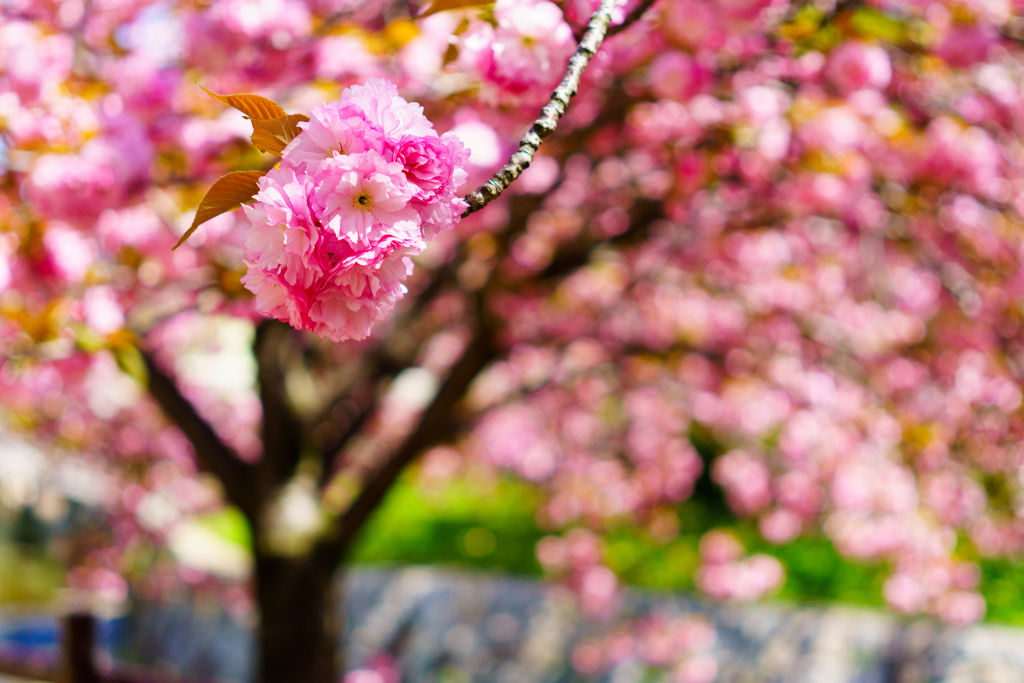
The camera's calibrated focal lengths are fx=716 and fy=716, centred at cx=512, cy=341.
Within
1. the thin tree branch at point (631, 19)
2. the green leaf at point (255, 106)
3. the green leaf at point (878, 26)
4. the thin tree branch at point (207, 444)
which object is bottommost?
the thin tree branch at point (207, 444)

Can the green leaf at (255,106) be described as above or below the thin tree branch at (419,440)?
above

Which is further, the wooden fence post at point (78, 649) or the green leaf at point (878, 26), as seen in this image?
the wooden fence post at point (78, 649)

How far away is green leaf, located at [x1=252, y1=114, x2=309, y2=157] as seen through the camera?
0.68 metres

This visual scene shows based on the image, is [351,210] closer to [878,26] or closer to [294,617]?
[878,26]

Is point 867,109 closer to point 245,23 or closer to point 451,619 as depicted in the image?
point 245,23

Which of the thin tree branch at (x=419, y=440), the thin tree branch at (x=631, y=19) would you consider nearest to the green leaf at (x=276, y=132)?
the thin tree branch at (x=631, y=19)

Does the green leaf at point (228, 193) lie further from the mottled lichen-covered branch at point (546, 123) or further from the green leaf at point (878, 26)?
the green leaf at point (878, 26)

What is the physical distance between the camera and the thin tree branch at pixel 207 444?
2.81m

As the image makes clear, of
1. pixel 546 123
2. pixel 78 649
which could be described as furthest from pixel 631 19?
pixel 78 649

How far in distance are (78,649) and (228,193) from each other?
296 centimetres

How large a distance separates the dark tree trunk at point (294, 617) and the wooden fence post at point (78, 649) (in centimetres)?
65

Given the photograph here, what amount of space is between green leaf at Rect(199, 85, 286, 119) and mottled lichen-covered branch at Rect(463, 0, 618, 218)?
0.22 m

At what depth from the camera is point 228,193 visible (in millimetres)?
683

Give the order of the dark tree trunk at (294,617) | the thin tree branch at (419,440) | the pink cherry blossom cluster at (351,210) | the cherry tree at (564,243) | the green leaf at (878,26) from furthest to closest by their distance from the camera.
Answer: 1. the dark tree trunk at (294,617)
2. the thin tree branch at (419,440)
3. the green leaf at (878,26)
4. the cherry tree at (564,243)
5. the pink cherry blossom cluster at (351,210)
